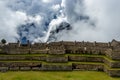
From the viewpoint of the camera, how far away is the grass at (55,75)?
43.3 meters

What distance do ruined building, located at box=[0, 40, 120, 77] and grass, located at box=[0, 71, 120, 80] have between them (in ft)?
5.14

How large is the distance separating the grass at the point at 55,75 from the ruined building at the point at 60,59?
157 centimetres

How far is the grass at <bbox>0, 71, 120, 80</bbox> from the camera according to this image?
1705 inches

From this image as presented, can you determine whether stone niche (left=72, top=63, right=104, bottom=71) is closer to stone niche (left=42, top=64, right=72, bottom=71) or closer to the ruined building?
the ruined building

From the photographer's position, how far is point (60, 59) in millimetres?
49906

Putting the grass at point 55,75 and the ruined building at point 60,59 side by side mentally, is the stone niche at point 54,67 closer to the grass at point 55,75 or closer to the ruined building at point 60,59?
the ruined building at point 60,59

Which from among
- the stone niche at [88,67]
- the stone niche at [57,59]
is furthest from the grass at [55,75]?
the stone niche at [57,59]

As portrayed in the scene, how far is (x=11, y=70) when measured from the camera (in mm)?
47875

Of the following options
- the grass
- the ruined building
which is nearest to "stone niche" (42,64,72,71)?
the ruined building

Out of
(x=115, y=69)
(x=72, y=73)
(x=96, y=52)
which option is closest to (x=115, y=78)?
(x=115, y=69)

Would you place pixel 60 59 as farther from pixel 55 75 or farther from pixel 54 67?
pixel 55 75

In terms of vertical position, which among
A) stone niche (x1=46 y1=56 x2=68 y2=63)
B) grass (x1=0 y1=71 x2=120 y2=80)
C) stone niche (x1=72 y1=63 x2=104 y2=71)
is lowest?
grass (x1=0 y1=71 x2=120 y2=80)

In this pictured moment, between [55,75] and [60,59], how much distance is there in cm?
532

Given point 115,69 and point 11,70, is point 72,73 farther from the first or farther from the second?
point 11,70
